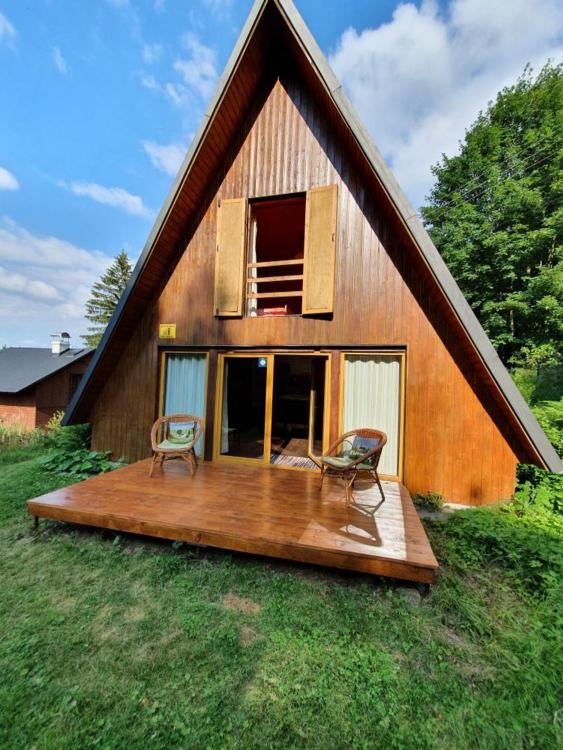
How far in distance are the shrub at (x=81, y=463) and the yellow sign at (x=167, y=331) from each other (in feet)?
7.87

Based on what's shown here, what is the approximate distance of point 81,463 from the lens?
568 cm

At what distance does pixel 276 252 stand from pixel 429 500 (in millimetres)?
6543

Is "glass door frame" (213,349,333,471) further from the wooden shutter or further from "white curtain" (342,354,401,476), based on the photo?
the wooden shutter

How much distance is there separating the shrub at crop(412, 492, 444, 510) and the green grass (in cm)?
118

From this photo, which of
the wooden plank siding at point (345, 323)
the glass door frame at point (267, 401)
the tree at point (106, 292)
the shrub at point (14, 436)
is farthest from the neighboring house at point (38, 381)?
the glass door frame at point (267, 401)

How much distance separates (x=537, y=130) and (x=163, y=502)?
1965cm

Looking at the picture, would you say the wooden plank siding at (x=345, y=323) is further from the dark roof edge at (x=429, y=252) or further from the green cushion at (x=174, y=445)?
the green cushion at (x=174, y=445)

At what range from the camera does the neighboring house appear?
13.0 metres

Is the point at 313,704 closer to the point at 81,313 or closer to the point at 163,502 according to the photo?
the point at 163,502

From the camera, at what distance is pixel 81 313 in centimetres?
2625

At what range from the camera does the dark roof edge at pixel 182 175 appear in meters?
4.40

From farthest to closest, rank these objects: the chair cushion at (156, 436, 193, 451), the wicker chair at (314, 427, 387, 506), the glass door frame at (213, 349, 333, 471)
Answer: the glass door frame at (213, 349, 333, 471)
the chair cushion at (156, 436, 193, 451)
the wicker chair at (314, 427, 387, 506)

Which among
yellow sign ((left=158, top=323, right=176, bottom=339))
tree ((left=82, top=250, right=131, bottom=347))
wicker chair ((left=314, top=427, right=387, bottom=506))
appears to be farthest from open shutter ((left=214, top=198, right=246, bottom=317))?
tree ((left=82, top=250, right=131, bottom=347))

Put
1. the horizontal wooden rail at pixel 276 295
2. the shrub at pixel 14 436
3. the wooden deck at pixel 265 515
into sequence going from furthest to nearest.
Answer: the shrub at pixel 14 436 < the horizontal wooden rail at pixel 276 295 < the wooden deck at pixel 265 515
